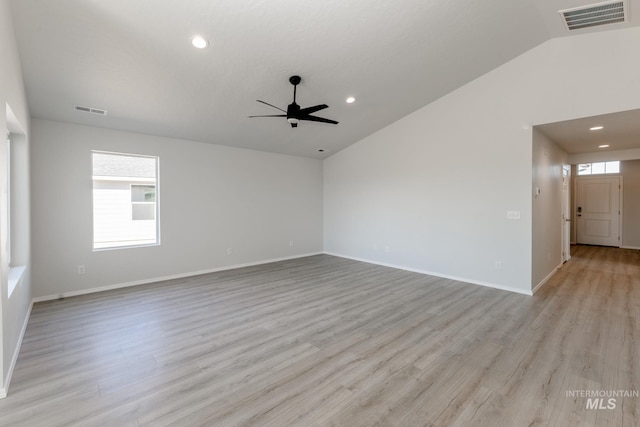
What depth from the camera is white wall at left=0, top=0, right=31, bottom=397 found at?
209 cm

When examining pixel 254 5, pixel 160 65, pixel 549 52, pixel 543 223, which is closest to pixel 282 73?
pixel 254 5

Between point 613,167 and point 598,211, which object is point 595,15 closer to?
point 613,167

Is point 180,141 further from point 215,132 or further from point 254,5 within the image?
point 254,5

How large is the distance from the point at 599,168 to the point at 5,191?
497 inches

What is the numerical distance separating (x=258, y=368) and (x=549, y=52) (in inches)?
217

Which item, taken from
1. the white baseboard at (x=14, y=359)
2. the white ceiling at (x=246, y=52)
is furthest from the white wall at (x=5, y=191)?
the white ceiling at (x=246, y=52)

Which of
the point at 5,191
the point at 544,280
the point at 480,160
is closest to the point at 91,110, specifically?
the point at 5,191

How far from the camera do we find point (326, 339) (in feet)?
9.48

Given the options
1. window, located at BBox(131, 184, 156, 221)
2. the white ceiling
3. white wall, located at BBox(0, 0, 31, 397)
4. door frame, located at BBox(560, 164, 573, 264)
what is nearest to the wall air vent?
the white ceiling

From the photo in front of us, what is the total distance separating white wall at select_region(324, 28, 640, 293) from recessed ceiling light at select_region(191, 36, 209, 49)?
161 inches

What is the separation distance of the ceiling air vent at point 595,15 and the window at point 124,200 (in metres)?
6.48

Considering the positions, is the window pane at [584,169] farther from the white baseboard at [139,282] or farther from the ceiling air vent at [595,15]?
the white baseboard at [139,282]

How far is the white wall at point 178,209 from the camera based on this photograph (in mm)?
4109

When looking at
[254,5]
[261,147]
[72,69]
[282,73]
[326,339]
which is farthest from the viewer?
[261,147]
